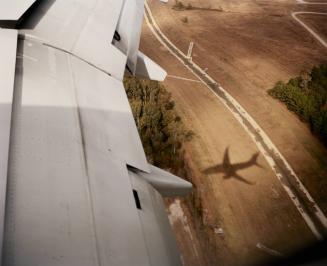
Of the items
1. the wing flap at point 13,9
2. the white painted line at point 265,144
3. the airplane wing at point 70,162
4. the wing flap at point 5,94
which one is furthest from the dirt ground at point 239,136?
the wing flap at point 13,9

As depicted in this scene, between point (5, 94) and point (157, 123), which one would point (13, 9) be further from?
point (157, 123)

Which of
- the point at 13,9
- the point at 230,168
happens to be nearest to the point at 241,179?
the point at 230,168

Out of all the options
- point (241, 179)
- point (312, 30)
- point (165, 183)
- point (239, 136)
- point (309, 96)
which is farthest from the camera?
point (312, 30)

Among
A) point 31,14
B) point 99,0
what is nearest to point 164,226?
point 31,14

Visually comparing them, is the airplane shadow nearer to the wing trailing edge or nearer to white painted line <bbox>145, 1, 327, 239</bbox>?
white painted line <bbox>145, 1, 327, 239</bbox>

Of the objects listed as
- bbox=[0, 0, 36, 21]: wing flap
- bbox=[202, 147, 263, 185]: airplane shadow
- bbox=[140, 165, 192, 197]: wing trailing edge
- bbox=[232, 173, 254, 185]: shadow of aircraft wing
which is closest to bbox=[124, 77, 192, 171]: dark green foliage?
bbox=[202, 147, 263, 185]: airplane shadow

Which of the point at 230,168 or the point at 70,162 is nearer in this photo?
the point at 70,162
